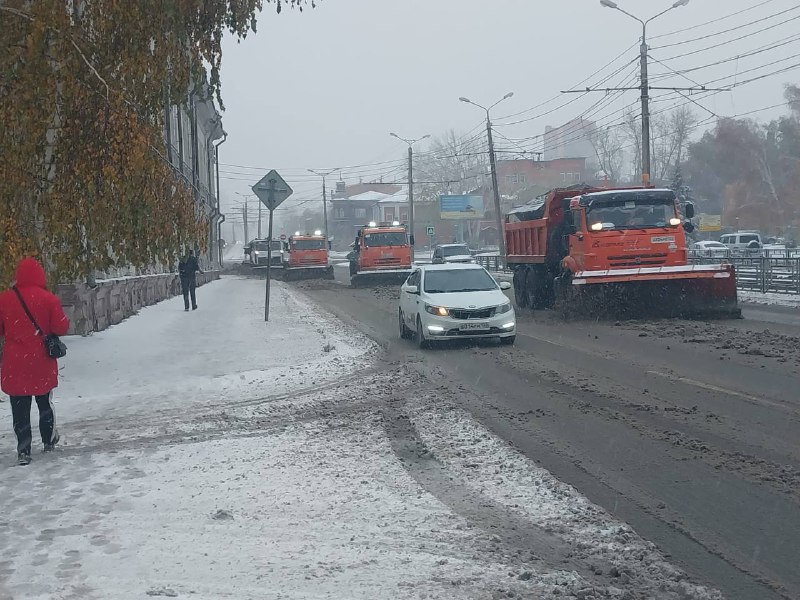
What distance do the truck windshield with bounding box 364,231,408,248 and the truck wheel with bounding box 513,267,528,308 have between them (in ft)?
51.9

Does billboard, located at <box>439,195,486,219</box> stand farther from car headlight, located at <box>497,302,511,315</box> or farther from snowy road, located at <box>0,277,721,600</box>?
snowy road, located at <box>0,277,721,600</box>

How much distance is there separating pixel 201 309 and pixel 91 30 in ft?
61.4

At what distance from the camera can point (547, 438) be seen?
852 centimetres

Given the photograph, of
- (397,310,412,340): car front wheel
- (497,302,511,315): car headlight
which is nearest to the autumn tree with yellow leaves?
(497,302,511,315): car headlight

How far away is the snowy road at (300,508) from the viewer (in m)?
4.91

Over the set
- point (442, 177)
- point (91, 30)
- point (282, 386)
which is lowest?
point (282, 386)

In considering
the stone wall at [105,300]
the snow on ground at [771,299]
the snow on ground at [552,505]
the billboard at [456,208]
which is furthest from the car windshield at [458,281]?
the billboard at [456,208]

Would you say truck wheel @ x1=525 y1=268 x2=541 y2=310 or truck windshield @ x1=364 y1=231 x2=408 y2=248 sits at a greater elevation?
truck windshield @ x1=364 y1=231 x2=408 y2=248

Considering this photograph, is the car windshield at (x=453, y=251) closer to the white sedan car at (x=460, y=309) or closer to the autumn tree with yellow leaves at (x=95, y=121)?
the white sedan car at (x=460, y=309)

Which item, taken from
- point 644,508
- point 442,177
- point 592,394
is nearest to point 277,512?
point 644,508

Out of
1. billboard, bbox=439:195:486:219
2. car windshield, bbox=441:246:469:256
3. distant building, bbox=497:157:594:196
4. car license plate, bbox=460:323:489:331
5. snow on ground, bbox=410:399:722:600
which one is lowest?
snow on ground, bbox=410:399:722:600

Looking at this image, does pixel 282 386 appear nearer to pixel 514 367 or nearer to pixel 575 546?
pixel 514 367

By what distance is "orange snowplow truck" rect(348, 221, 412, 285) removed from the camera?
42.3 meters

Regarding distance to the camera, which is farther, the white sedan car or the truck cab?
the truck cab
